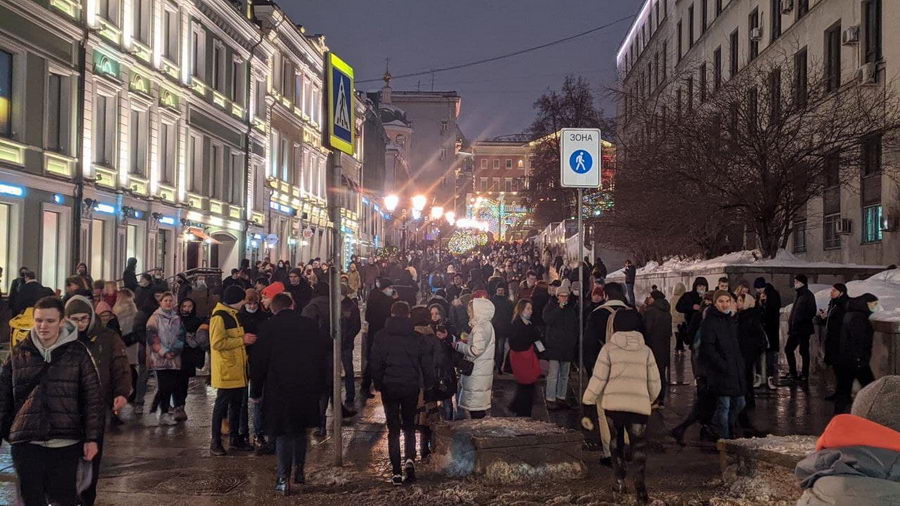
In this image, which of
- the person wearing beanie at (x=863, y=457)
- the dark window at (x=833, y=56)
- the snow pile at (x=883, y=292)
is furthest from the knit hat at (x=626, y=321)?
the dark window at (x=833, y=56)

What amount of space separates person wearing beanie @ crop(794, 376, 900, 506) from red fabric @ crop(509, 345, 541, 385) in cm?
797

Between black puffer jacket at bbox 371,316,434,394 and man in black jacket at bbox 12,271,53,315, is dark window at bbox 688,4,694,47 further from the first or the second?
black puffer jacket at bbox 371,316,434,394

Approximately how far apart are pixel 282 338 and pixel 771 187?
18.5 metres

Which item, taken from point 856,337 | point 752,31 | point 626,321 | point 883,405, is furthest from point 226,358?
point 752,31

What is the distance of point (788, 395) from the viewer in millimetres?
14359

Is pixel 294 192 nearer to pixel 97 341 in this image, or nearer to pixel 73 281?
pixel 73 281

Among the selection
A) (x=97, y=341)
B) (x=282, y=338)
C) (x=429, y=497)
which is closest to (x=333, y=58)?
(x=282, y=338)

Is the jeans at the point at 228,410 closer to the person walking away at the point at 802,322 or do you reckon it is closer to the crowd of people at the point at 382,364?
the crowd of people at the point at 382,364

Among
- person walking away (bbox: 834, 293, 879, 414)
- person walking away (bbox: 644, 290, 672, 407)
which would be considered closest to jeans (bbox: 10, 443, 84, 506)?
person walking away (bbox: 644, 290, 672, 407)

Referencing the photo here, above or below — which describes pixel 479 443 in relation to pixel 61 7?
below

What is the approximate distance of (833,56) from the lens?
96.5 ft

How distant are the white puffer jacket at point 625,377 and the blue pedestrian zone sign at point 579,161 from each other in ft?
10.3

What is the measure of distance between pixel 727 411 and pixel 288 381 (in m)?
4.89

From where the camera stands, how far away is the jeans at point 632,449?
7.72m
